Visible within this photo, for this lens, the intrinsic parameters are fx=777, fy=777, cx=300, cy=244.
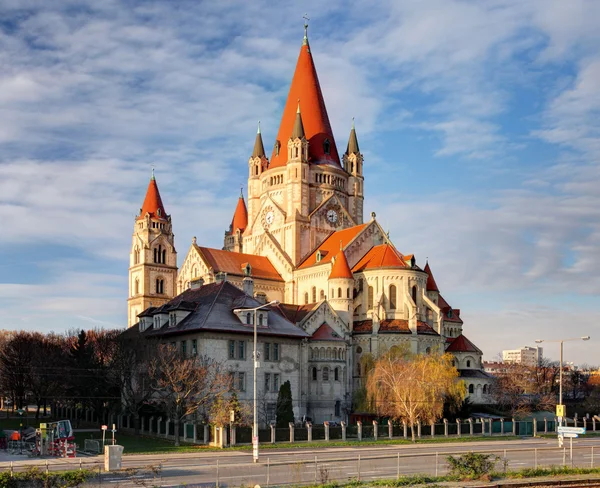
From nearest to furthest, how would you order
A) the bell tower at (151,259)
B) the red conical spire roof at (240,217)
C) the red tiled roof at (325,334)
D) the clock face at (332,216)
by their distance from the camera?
the red tiled roof at (325,334) < the clock face at (332,216) < the bell tower at (151,259) < the red conical spire roof at (240,217)

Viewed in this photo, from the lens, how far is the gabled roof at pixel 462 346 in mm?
94625

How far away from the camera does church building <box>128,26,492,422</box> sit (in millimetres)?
71562

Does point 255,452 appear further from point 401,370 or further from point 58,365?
point 58,365

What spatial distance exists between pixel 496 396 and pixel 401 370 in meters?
26.3

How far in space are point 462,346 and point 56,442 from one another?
5937cm

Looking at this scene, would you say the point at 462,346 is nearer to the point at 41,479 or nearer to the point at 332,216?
the point at 332,216

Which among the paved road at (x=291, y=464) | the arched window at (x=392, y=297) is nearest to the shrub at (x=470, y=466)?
the paved road at (x=291, y=464)

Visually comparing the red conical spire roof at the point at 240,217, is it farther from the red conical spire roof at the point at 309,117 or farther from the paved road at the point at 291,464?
the paved road at the point at 291,464

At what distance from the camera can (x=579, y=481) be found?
34.9m

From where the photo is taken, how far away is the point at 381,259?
89.6 m

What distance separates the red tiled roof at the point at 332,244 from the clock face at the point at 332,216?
3252mm

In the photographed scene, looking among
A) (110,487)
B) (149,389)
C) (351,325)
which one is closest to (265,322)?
(149,389)

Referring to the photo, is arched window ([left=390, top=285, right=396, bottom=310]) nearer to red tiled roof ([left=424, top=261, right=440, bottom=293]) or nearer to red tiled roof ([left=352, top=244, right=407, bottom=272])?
red tiled roof ([left=352, top=244, right=407, bottom=272])

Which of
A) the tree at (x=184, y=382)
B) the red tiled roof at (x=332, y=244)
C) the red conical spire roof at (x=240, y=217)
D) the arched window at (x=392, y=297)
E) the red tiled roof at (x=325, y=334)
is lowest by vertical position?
the tree at (x=184, y=382)
